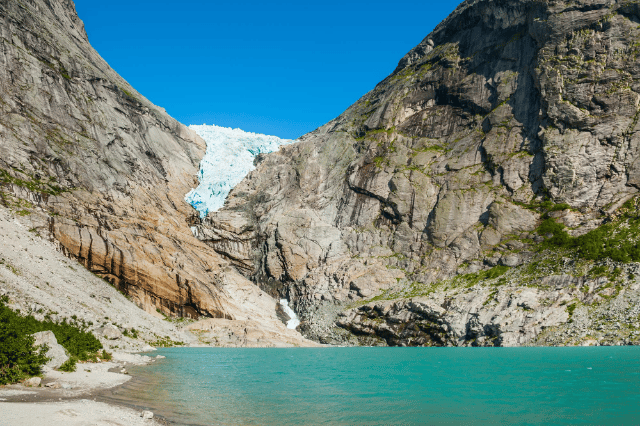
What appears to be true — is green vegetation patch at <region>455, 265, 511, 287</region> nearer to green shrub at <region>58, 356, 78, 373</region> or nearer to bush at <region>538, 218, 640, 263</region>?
bush at <region>538, 218, 640, 263</region>

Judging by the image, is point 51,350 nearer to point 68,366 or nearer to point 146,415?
point 68,366

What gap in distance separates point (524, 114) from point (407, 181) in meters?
38.1

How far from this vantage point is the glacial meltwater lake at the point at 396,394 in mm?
23109

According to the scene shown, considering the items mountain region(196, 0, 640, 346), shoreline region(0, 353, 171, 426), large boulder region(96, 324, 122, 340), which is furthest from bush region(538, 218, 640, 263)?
shoreline region(0, 353, 171, 426)

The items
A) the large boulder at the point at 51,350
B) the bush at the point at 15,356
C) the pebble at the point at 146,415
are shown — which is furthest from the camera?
the large boulder at the point at 51,350

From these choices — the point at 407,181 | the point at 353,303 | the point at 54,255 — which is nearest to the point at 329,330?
the point at 353,303

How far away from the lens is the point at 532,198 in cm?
11519

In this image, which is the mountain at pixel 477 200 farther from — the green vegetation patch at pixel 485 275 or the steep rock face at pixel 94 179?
the steep rock face at pixel 94 179

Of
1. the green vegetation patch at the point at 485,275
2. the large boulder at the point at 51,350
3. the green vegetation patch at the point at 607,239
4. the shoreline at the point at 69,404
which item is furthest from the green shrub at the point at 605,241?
the large boulder at the point at 51,350

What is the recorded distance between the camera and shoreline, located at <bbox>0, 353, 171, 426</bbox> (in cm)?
1628

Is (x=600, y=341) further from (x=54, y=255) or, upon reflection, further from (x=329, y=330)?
(x=54, y=255)

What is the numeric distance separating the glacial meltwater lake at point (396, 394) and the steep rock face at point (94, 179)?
5451 centimetres

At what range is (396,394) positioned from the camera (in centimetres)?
3081

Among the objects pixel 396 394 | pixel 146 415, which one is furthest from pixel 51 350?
pixel 396 394
